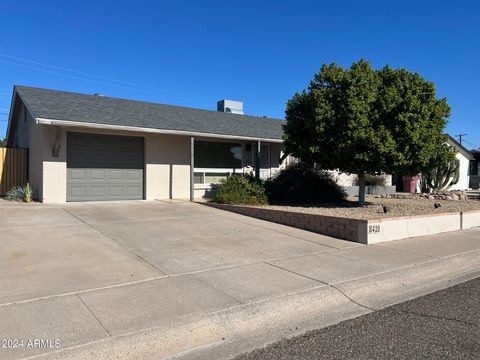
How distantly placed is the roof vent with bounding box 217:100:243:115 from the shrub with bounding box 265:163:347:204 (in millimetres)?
9997

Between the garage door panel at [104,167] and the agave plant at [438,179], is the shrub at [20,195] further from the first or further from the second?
the agave plant at [438,179]

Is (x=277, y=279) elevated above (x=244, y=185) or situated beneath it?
situated beneath

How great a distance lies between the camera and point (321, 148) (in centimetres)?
1289

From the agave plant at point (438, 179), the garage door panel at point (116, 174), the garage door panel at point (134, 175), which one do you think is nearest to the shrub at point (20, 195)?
the garage door panel at point (116, 174)

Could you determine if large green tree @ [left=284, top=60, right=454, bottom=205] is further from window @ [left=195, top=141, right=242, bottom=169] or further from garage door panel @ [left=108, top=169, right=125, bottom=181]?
garage door panel @ [left=108, top=169, right=125, bottom=181]

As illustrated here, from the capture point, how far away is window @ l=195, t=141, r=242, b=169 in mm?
17297

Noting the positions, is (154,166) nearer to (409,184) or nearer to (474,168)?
(409,184)

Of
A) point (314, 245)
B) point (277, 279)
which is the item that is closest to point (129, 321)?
point (277, 279)

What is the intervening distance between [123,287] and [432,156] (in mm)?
10484

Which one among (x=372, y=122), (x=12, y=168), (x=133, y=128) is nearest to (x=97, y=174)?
(x=133, y=128)

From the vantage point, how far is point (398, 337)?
4.47 metres

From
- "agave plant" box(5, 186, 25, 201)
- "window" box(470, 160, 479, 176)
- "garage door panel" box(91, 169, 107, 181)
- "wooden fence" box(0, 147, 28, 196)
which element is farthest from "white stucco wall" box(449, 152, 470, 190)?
"agave plant" box(5, 186, 25, 201)

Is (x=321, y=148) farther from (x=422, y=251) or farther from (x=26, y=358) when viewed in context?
(x=26, y=358)

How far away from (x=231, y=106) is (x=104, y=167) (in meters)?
12.1
